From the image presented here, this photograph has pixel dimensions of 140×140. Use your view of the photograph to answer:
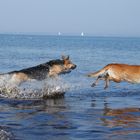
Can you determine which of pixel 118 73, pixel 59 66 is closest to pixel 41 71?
pixel 59 66

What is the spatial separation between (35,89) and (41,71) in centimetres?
84

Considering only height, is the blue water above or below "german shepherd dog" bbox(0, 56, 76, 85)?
below

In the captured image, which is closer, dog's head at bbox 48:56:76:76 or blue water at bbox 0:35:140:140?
blue water at bbox 0:35:140:140

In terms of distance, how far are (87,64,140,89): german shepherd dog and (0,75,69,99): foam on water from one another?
171cm

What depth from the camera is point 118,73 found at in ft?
50.9

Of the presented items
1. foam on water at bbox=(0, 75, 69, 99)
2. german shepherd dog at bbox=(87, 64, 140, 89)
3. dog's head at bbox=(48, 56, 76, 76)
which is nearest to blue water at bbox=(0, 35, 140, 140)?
foam on water at bbox=(0, 75, 69, 99)

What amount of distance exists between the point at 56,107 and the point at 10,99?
7.04 feet

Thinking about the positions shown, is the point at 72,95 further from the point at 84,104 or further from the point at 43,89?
the point at 84,104

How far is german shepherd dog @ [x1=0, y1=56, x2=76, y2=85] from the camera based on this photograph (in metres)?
16.1

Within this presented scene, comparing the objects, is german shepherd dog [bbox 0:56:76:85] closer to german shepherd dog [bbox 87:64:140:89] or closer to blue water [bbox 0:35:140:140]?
blue water [bbox 0:35:140:140]

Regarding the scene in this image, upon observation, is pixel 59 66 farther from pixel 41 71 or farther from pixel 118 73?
pixel 118 73

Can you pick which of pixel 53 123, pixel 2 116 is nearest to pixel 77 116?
pixel 53 123

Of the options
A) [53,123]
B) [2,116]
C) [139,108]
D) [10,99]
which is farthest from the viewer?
[10,99]

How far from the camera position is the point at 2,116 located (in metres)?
11.7
